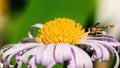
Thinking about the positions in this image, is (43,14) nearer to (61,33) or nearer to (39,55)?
(61,33)

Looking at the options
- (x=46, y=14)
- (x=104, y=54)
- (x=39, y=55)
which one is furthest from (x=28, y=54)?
(x=46, y=14)

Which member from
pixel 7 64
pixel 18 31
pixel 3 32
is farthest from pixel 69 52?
pixel 3 32

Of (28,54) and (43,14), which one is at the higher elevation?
(43,14)

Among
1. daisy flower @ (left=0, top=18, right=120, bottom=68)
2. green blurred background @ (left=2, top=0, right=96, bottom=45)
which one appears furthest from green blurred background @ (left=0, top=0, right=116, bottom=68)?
daisy flower @ (left=0, top=18, right=120, bottom=68)

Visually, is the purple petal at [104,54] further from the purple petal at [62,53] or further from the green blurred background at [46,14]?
the green blurred background at [46,14]

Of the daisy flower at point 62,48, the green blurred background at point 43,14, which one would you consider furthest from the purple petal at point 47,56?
the green blurred background at point 43,14

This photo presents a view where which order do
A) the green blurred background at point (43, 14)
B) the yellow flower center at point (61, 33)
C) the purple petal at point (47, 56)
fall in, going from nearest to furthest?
the purple petal at point (47, 56) → the yellow flower center at point (61, 33) → the green blurred background at point (43, 14)

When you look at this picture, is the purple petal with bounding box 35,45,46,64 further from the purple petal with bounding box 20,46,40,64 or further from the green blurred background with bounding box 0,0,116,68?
the green blurred background with bounding box 0,0,116,68

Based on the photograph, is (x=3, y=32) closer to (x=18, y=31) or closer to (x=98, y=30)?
(x=18, y=31)
